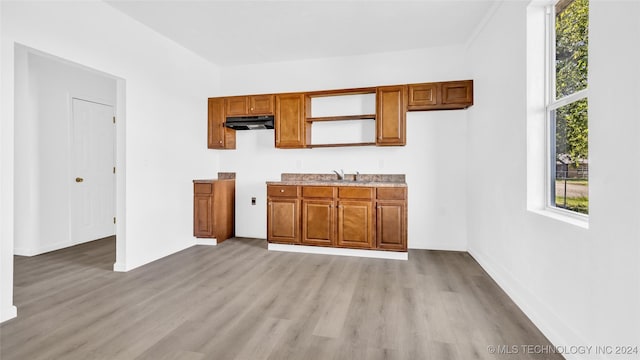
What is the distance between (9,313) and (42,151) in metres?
2.70

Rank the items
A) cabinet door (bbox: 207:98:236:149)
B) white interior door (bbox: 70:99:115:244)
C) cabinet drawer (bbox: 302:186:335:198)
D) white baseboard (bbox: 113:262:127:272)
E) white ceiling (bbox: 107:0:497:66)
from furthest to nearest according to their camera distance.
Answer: cabinet door (bbox: 207:98:236:149), white interior door (bbox: 70:99:115:244), cabinet drawer (bbox: 302:186:335:198), white baseboard (bbox: 113:262:127:272), white ceiling (bbox: 107:0:497:66)

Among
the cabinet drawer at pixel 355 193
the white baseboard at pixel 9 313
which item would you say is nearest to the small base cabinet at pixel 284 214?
the cabinet drawer at pixel 355 193

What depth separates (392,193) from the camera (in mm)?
3846

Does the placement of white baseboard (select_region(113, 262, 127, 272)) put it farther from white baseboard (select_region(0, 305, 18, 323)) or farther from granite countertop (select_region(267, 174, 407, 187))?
granite countertop (select_region(267, 174, 407, 187))

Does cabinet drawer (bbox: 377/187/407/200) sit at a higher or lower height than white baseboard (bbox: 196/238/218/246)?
higher

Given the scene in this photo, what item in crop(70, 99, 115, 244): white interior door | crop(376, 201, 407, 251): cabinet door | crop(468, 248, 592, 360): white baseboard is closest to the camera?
crop(468, 248, 592, 360): white baseboard

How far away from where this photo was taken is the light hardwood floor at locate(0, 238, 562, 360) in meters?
1.92

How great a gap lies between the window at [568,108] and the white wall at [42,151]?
5064 mm

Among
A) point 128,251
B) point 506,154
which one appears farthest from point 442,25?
point 128,251

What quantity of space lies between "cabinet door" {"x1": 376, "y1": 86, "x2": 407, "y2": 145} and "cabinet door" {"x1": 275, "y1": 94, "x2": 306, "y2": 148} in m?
1.09

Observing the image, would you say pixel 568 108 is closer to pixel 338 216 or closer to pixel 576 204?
pixel 576 204

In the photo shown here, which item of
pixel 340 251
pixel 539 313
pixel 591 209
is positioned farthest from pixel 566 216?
pixel 340 251

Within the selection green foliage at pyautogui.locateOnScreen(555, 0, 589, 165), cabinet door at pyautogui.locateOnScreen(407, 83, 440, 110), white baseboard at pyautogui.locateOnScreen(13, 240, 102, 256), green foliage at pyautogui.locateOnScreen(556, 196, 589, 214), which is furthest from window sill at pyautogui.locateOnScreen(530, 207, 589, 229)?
white baseboard at pyautogui.locateOnScreen(13, 240, 102, 256)

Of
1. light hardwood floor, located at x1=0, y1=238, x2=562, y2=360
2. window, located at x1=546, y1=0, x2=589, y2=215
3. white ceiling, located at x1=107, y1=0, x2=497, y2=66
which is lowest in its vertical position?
light hardwood floor, located at x1=0, y1=238, x2=562, y2=360
